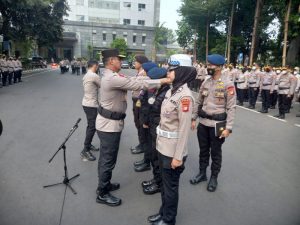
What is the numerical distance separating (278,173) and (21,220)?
444 centimetres

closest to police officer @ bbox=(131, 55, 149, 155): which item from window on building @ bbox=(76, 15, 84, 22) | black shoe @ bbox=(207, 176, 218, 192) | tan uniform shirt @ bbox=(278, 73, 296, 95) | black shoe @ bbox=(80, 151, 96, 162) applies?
black shoe @ bbox=(80, 151, 96, 162)

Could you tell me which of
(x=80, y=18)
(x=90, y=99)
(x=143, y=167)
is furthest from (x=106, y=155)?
(x=80, y=18)

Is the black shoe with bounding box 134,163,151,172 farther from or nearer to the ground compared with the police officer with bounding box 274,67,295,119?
nearer to the ground

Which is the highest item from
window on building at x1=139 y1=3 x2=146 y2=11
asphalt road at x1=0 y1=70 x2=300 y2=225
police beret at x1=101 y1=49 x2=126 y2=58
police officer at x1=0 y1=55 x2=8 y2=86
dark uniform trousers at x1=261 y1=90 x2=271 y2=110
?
window on building at x1=139 y1=3 x2=146 y2=11

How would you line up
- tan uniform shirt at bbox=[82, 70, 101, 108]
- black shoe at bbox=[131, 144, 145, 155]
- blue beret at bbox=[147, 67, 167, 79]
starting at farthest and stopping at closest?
1. black shoe at bbox=[131, 144, 145, 155]
2. tan uniform shirt at bbox=[82, 70, 101, 108]
3. blue beret at bbox=[147, 67, 167, 79]

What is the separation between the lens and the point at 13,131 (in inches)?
303

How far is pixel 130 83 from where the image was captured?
148 inches

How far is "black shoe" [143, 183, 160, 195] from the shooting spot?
4.45 meters

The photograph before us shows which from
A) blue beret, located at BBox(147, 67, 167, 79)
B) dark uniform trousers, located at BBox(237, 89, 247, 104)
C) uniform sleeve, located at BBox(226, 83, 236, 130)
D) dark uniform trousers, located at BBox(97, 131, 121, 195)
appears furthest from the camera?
dark uniform trousers, located at BBox(237, 89, 247, 104)

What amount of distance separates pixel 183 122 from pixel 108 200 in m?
1.71

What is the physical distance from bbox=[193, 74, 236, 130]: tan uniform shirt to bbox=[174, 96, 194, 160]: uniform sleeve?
54.3 inches

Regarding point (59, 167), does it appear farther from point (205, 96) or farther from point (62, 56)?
point (62, 56)

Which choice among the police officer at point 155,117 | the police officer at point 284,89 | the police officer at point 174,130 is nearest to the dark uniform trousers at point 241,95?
the police officer at point 284,89

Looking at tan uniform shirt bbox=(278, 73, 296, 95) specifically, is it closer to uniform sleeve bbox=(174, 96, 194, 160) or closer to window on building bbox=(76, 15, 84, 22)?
uniform sleeve bbox=(174, 96, 194, 160)
